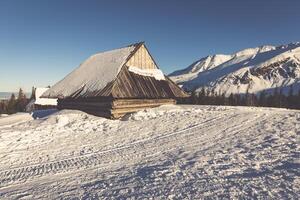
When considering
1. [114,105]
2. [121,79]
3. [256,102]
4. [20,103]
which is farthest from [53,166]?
[256,102]

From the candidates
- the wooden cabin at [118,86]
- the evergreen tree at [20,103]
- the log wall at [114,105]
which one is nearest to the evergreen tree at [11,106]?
the evergreen tree at [20,103]

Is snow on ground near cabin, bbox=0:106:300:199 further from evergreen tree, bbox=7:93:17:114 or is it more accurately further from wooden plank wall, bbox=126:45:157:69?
evergreen tree, bbox=7:93:17:114

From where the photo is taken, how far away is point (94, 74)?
2653 centimetres

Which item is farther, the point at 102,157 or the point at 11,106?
the point at 11,106

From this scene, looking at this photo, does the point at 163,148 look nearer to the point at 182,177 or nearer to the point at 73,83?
the point at 182,177

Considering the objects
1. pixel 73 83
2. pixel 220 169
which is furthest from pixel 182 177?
pixel 73 83

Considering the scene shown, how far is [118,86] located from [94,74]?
4.15 meters

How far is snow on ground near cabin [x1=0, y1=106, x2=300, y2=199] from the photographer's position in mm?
8711

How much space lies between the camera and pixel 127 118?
72.0 ft

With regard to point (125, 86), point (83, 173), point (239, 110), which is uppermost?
point (125, 86)

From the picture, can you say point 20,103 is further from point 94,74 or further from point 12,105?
point 94,74

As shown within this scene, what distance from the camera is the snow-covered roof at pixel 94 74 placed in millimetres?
24469

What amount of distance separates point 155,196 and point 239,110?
15.0 m

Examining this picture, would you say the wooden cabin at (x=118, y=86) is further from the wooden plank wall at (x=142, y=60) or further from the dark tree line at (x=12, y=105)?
the dark tree line at (x=12, y=105)
